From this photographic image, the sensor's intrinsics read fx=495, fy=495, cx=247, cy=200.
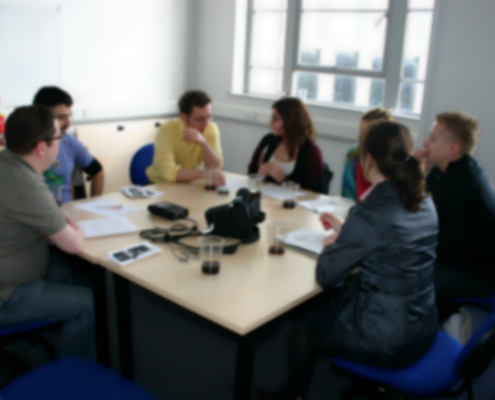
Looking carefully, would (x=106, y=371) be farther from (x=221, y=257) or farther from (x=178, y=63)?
(x=178, y=63)

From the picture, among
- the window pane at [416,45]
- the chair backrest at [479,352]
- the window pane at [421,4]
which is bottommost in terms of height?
the chair backrest at [479,352]

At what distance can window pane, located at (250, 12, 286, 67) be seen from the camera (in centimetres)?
523

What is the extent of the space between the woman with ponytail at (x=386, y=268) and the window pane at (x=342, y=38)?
3001 millimetres

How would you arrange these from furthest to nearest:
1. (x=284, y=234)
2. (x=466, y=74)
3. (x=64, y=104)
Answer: (x=466, y=74) < (x=64, y=104) < (x=284, y=234)

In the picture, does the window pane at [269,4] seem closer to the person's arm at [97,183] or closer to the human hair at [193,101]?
the human hair at [193,101]

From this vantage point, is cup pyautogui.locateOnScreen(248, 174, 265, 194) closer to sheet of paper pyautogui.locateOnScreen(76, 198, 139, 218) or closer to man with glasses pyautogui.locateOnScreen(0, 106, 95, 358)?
sheet of paper pyautogui.locateOnScreen(76, 198, 139, 218)

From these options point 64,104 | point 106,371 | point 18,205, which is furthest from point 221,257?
point 64,104

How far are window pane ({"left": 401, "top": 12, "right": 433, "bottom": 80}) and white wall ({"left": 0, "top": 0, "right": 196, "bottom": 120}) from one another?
240 centimetres

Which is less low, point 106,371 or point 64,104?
point 64,104

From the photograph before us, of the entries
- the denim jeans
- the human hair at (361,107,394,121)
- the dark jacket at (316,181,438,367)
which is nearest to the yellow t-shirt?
the human hair at (361,107,394,121)

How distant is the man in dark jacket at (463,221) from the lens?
7.75 ft

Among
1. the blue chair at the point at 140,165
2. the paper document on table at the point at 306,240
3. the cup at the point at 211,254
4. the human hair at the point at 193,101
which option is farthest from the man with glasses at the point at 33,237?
the blue chair at the point at 140,165

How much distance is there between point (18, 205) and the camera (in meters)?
1.89

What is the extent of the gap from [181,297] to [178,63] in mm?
4232
